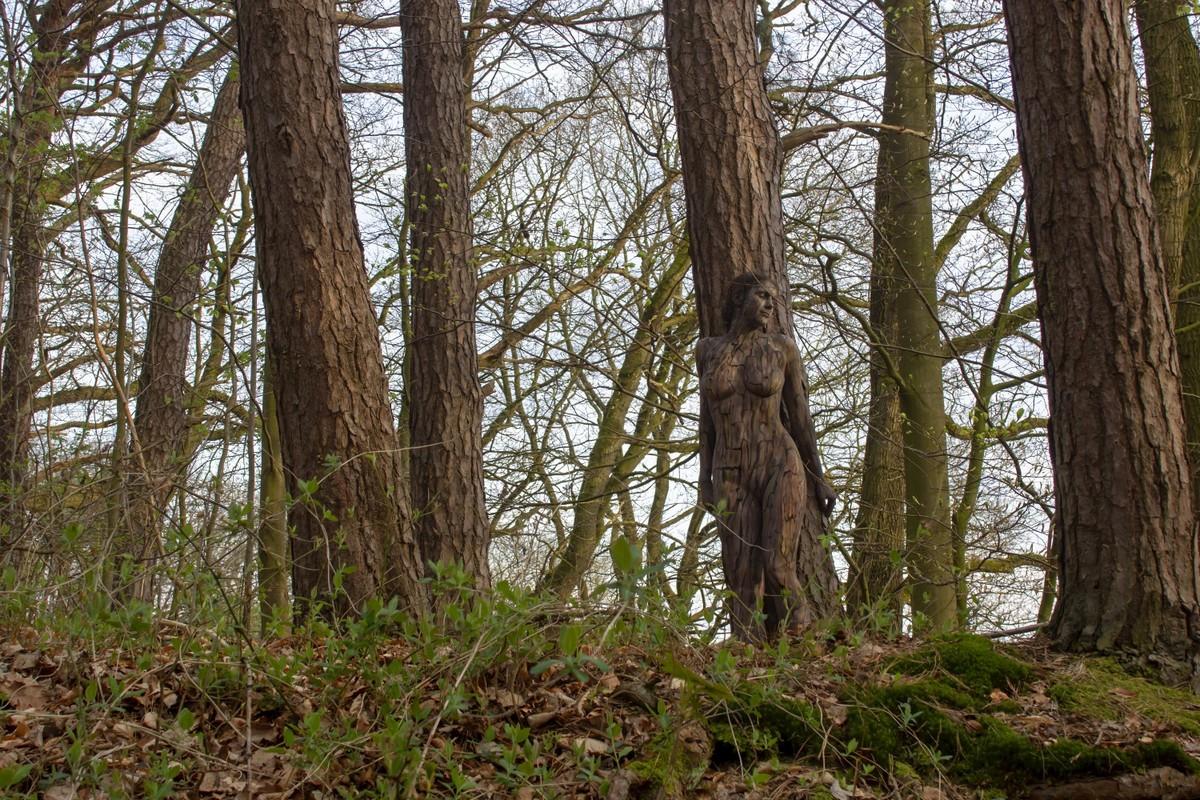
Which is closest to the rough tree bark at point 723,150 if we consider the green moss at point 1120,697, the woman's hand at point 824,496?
the woman's hand at point 824,496

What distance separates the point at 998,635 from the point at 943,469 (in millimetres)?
5391

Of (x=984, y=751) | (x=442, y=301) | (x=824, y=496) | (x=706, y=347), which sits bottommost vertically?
(x=984, y=751)

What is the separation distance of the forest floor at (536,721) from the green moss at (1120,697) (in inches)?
0.5

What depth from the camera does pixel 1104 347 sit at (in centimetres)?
505

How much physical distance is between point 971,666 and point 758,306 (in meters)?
2.58

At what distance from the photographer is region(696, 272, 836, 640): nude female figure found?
625 cm

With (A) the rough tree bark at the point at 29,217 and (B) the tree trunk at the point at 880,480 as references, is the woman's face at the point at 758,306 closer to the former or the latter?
(B) the tree trunk at the point at 880,480

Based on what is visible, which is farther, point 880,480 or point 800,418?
point 880,480

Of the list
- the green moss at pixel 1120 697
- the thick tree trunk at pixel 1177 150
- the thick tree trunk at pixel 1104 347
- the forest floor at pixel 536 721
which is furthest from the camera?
the thick tree trunk at pixel 1177 150

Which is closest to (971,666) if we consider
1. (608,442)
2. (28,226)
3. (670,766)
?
(670,766)

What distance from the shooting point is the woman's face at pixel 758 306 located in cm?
647

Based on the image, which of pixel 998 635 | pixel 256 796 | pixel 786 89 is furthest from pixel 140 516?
pixel 786 89

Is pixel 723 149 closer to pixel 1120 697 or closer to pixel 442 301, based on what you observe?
pixel 442 301

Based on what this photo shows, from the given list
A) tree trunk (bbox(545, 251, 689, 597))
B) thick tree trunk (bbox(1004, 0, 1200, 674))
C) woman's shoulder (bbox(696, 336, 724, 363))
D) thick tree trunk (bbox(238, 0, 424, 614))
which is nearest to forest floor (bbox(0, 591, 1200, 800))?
thick tree trunk (bbox(1004, 0, 1200, 674))
